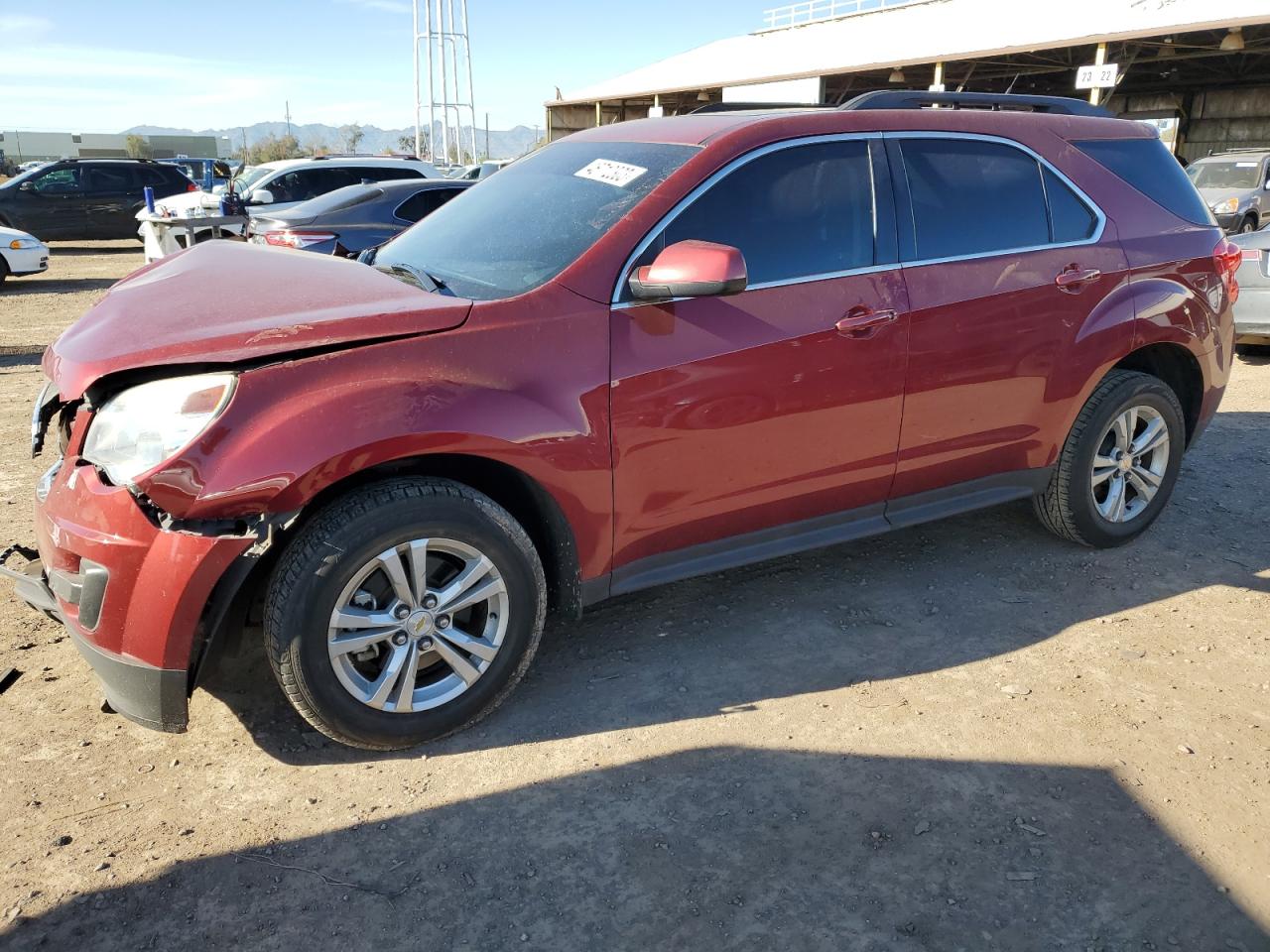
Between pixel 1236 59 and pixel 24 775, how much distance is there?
104 ft

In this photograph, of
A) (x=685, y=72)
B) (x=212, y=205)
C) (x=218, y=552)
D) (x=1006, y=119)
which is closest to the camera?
(x=218, y=552)

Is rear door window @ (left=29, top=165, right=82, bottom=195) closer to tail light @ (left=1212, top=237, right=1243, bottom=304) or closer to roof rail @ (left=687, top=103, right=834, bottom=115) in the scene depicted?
roof rail @ (left=687, top=103, right=834, bottom=115)

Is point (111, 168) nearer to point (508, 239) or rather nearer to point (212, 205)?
point (212, 205)

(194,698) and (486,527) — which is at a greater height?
(486,527)

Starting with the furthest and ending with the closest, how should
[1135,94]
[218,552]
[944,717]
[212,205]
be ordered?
[1135,94] → [212,205] → [944,717] → [218,552]

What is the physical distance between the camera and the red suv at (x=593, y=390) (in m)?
2.60

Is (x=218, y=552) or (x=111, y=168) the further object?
(x=111, y=168)

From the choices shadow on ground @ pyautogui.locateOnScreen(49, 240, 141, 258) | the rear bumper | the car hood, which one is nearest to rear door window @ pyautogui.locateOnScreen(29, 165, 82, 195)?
shadow on ground @ pyautogui.locateOnScreen(49, 240, 141, 258)

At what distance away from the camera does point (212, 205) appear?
13445mm

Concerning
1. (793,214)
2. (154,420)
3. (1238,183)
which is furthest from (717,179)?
(1238,183)

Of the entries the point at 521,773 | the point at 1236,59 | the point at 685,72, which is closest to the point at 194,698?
the point at 521,773

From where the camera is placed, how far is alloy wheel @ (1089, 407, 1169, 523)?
4.36 metres

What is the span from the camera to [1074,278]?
397 centimetres

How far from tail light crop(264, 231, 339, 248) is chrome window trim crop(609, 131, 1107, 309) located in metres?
6.00
